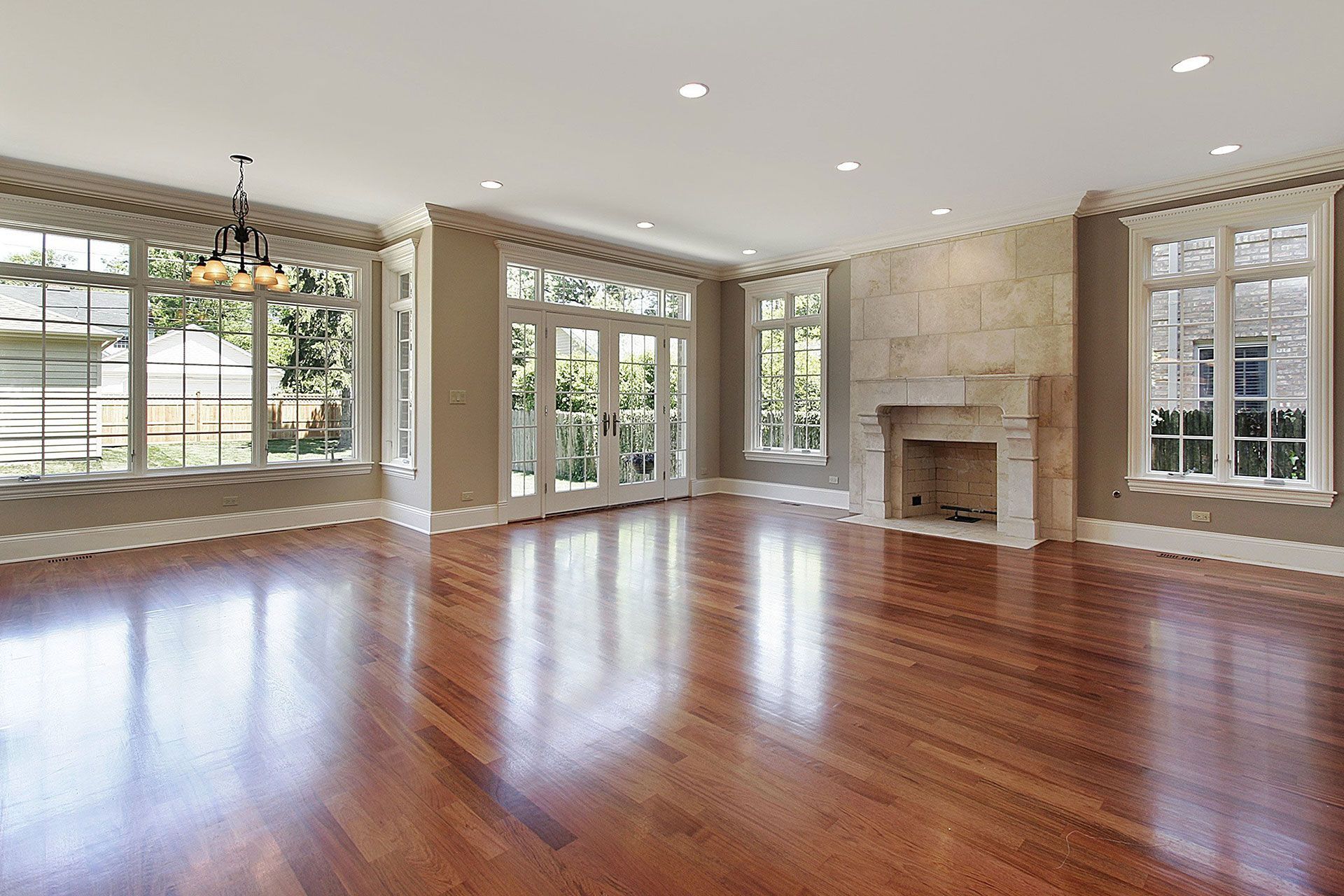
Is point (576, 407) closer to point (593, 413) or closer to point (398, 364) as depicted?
point (593, 413)

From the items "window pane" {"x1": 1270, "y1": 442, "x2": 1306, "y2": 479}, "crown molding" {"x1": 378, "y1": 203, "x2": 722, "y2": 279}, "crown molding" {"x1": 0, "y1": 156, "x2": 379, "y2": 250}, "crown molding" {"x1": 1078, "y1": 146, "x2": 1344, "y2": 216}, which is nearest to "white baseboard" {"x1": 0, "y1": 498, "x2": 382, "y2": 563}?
"crown molding" {"x1": 0, "y1": 156, "x2": 379, "y2": 250}

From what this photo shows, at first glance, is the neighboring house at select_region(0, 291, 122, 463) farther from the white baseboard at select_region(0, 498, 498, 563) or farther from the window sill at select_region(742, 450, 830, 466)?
the window sill at select_region(742, 450, 830, 466)

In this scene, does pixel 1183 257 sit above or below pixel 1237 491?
above

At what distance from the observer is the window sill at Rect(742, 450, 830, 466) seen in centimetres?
813

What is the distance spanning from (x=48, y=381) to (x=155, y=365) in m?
0.71

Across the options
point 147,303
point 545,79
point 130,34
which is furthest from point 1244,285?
point 147,303

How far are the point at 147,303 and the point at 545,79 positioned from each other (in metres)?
4.37

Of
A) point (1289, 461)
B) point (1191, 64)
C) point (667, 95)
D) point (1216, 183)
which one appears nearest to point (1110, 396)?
point (1289, 461)

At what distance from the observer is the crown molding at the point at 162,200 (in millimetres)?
5172

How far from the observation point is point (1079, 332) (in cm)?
606

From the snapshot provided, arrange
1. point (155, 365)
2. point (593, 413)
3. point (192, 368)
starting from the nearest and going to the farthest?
point (155, 365) < point (192, 368) < point (593, 413)

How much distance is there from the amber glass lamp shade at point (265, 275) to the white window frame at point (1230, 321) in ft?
22.7

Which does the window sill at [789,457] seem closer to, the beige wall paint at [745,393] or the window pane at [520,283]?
the beige wall paint at [745,393]

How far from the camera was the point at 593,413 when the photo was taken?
25.5 feet
